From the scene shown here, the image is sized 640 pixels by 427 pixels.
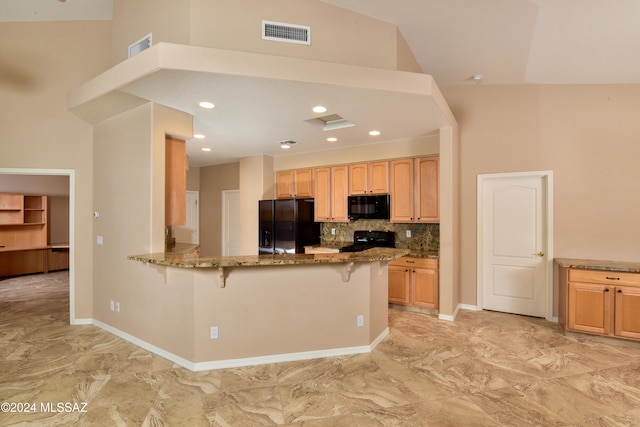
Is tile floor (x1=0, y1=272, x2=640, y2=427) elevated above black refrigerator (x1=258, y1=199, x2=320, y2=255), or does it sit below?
below

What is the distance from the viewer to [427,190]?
15.4 ft

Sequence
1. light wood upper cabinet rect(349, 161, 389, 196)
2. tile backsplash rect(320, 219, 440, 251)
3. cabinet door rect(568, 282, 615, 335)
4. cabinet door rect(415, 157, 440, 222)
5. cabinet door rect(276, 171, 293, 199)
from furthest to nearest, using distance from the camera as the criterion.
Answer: cabinet door rect(276, 171, 293, 199) → light wood upper cabinet rect(349, 161, 389, 196) → tile backsplash rect(320, 219, 440, 251) → cabinet door rect(415, 157, 440, 222) → cabinet door rect(568, 282, 615, 335)

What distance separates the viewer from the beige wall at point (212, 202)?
24.1 feet

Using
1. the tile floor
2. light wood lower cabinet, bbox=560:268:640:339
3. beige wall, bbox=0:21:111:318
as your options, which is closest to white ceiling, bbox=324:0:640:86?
light wood lower cabinet, bbox=560:268:640:339

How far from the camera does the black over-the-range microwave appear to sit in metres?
5.04

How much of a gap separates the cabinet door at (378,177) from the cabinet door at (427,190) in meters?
0.49

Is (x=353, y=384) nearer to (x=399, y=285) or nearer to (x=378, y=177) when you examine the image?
(x=399, y=285)

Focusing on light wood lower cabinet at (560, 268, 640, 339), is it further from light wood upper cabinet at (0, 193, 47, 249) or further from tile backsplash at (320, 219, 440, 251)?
light wood upper cabinet at (0, 193, 47, 249)

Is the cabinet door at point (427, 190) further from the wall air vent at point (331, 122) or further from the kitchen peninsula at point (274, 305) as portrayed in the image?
the kitchen peninsula at point (274, 305)

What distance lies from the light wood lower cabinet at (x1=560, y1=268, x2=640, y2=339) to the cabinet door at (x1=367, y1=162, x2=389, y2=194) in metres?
2.57

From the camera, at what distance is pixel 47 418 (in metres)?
2.26

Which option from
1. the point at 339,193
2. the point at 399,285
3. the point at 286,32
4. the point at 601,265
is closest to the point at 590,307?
the point at 601,265

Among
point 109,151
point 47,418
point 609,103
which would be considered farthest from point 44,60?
point 609,103

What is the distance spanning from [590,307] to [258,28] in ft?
15.0
